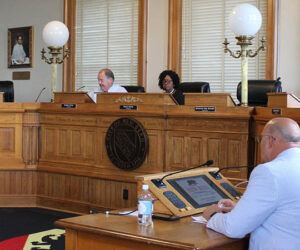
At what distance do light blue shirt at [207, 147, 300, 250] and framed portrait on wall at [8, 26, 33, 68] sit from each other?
7875 millimetres

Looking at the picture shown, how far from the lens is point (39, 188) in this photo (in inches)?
241

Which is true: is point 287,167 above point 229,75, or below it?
below

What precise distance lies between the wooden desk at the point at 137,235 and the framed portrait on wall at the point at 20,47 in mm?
7485

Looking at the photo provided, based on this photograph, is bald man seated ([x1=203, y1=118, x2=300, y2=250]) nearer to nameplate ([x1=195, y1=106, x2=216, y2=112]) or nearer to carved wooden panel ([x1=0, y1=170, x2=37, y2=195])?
nameplate ([x1=195, y1=106, x2=216, y2=112])

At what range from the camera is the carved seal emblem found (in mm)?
5215

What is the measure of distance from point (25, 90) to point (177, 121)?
17.1 ft

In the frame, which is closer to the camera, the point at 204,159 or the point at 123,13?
the point at 204,159

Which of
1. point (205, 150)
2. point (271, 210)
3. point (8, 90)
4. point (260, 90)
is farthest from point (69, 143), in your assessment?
point (271, 210)

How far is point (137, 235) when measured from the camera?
6.91ft

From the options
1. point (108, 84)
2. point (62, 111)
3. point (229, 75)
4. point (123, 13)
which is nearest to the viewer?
point (62, 111)

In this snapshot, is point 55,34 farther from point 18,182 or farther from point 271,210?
point 271,210

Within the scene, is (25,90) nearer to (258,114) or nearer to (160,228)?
(258,114)

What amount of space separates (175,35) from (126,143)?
308 cm

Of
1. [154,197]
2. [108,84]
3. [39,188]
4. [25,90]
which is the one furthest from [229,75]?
[154,197]
